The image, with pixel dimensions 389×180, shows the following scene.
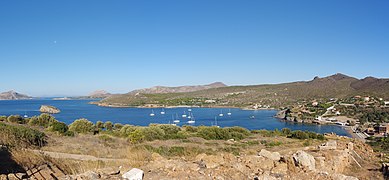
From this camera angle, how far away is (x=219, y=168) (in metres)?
6.09

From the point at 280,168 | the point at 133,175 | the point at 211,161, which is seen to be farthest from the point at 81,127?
the point at 133,175

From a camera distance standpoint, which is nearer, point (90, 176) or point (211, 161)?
point (90, 176)

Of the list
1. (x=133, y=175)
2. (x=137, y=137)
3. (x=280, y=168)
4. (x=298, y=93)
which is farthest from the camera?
(x=298, y=93)

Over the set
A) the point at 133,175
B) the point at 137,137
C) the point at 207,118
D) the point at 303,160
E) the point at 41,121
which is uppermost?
the point at 133,175

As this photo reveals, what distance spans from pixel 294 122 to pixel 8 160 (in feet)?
239

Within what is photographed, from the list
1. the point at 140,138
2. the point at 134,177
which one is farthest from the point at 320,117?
the point at 134,177

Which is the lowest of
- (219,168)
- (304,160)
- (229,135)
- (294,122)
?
(294,122)

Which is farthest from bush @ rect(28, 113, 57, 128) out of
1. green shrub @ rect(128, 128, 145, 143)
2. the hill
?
the hill

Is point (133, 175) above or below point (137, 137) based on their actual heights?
above

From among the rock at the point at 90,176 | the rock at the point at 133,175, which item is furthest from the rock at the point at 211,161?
the rock at the point at 90,176

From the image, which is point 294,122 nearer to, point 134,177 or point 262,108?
point 262,108

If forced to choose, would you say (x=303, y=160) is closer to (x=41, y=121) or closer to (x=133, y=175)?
(x=133, y=175)

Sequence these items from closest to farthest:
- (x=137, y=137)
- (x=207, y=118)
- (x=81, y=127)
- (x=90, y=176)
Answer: (x=90, y=176) < (x=137, y=137) < (x=81, y=127) < (x=207, y=118)

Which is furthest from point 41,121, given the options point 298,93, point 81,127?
point 298,93
